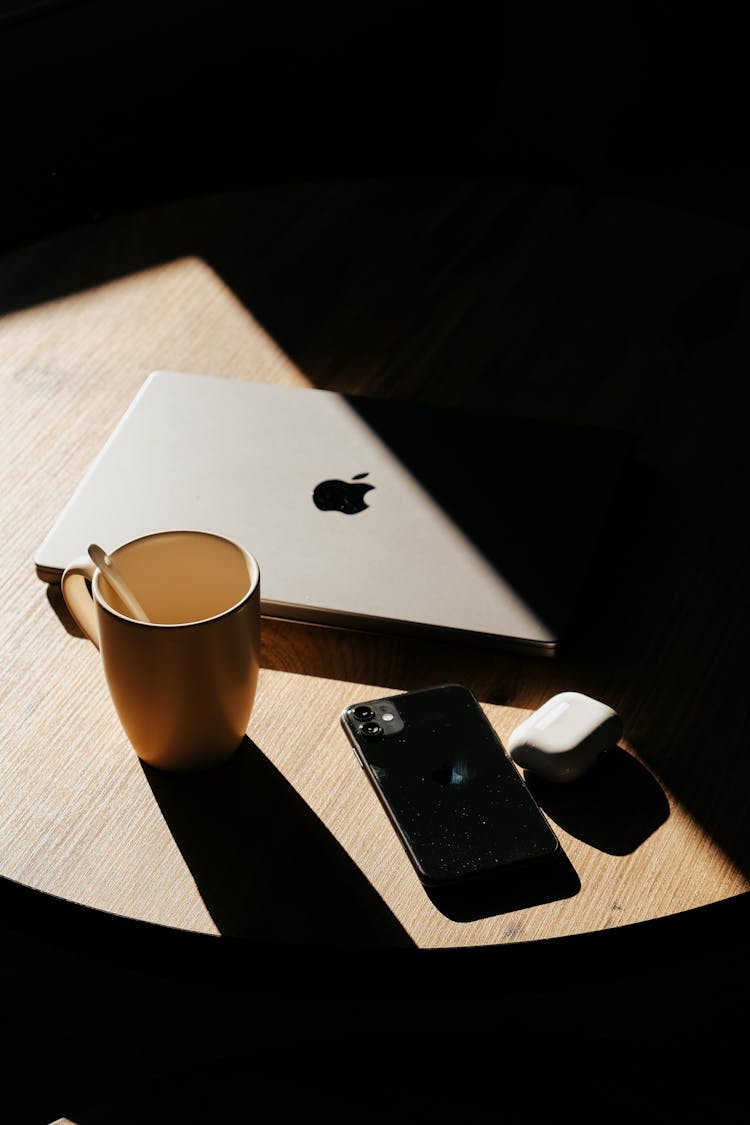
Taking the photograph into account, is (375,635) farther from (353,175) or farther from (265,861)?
(353,175)

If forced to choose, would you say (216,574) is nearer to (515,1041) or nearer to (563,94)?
(515,1041)

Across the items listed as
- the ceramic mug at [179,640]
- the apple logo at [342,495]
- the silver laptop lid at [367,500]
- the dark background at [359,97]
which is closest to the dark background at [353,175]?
the dark background at [359,97]

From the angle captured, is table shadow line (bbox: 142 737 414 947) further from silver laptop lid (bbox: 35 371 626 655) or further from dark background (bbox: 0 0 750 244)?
dark background (bbox: 0 0 750 244)

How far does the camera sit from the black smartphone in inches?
29.4

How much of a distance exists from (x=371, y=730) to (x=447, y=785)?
0.23 feet

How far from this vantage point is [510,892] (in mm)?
736

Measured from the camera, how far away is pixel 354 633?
93cm

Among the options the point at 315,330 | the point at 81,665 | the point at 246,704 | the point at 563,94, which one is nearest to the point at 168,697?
the point at 246,704

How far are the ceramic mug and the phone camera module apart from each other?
0.08 m

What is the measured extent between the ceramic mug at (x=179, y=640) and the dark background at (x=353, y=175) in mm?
126

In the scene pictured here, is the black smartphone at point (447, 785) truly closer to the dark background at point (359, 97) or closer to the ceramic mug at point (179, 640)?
the ceramic mug at point (179, 640)

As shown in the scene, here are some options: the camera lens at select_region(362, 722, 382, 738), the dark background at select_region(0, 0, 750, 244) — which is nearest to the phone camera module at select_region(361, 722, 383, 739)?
the camera lens at select_region(362, 722, 382, 738)

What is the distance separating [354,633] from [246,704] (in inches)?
5.8

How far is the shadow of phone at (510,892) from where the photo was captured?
2.37ft
